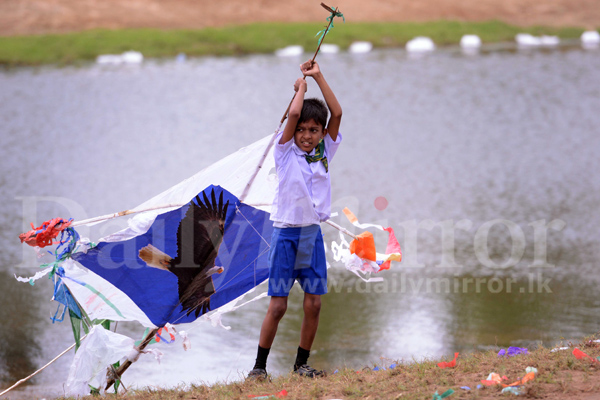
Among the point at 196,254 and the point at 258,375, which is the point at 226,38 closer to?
the point at 196,254

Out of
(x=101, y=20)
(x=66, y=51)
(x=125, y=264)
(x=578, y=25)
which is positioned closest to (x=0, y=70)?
(x=66, y=51)

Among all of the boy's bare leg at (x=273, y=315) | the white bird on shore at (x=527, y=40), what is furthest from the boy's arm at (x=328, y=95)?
the white bird on shore at (x=527, y=40)

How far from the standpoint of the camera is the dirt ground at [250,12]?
23172 mm

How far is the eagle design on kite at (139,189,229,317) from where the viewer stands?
385 cm

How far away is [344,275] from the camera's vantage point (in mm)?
Result: 6199

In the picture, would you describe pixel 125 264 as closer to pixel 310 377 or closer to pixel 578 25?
pixel 310 377

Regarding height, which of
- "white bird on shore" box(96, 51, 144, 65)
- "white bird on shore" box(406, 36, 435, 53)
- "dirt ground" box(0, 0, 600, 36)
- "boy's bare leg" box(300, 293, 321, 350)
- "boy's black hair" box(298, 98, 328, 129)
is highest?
"dirt ground" box(0, 0, 600, 36)

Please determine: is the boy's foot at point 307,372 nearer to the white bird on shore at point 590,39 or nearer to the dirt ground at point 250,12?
the white bird on shore at point 590,39

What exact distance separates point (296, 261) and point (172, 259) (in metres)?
0.82

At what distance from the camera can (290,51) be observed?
19.4 metres

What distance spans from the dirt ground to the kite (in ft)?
65.6

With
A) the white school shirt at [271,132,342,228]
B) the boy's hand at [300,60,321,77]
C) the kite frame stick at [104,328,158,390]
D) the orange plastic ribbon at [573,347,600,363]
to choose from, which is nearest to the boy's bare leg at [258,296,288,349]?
the white school shirt at [271,132,342,228]

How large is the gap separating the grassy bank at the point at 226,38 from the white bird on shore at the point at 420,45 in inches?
18.8

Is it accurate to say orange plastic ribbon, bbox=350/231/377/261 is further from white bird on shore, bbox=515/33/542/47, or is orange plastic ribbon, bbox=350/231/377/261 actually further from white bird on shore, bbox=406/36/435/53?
white bird on shore, bbox=515/33/542/47
